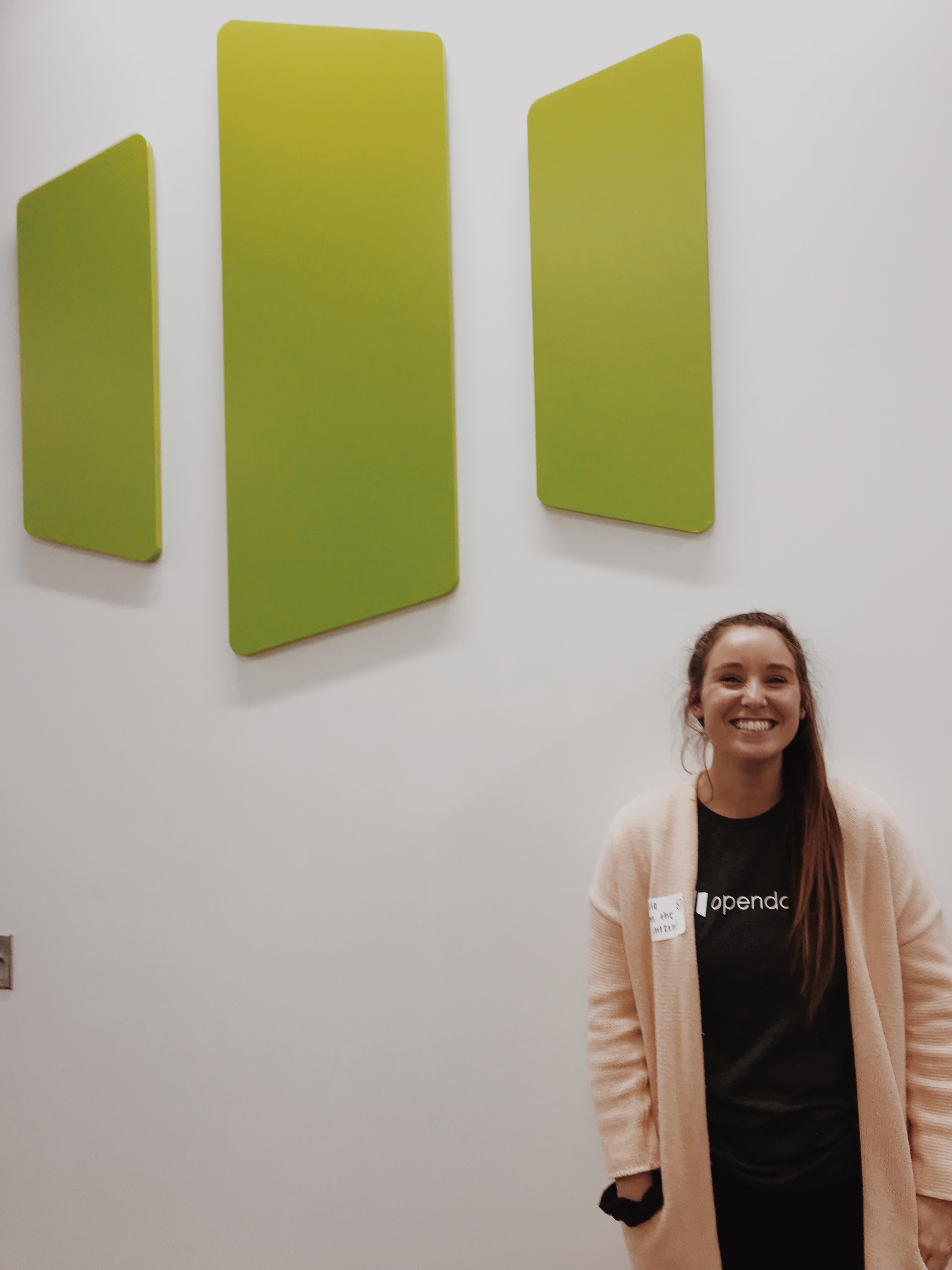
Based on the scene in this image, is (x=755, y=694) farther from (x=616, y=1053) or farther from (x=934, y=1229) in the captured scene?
(x=934, y=1229)

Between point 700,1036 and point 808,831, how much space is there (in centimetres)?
34

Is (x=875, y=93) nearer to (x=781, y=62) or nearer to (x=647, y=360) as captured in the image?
(x=781, y=62)

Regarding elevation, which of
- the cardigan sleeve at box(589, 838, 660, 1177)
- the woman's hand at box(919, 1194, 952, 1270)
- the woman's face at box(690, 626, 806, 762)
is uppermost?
the woman's face at box(690, 626, 806, 762)

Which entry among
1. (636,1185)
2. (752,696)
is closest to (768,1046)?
(636,1185)

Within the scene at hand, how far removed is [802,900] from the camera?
51.1 inches

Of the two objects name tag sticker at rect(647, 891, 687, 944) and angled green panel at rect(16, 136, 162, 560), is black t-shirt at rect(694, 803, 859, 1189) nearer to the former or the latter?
name tag sticker at rect(647, 891, 687, 944)

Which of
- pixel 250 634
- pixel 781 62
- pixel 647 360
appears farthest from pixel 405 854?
pixel 781 62

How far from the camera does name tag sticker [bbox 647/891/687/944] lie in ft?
4.40

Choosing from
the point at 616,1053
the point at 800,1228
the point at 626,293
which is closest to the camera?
the point at 800,1228

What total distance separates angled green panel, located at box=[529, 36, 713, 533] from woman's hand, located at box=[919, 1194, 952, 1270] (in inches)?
42.3

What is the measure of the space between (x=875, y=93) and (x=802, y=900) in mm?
1331

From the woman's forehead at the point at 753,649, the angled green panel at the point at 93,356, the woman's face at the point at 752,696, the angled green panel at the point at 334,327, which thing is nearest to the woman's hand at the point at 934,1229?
the woman's face at the point at 752,696

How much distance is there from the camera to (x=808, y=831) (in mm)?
1331

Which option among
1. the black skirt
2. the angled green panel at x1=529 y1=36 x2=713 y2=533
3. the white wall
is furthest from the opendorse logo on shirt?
the angled green panel at x1=529 y1=36 x2=713 y2=533
